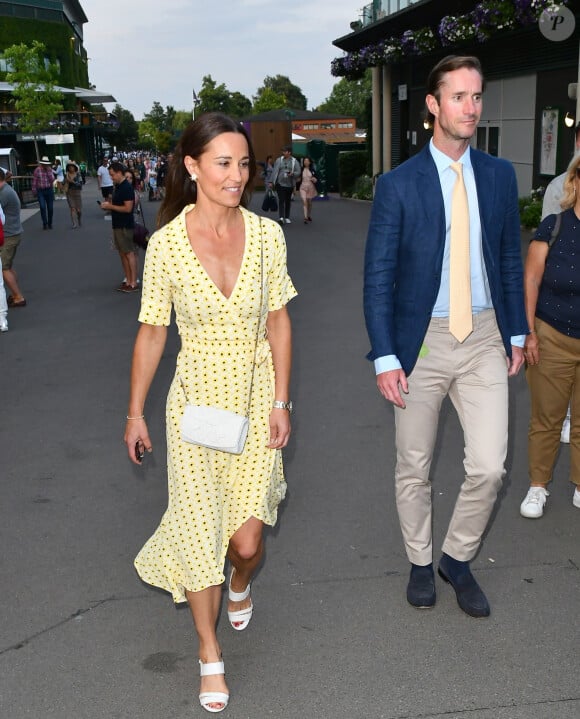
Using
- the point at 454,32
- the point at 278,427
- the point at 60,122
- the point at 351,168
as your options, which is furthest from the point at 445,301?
→ the point at 60,122

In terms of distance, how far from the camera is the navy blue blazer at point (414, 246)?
3.52m

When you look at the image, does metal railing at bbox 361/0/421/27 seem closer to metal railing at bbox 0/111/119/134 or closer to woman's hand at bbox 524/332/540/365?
woman's hand at bbox 524/332/540/365

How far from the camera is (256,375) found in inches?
130

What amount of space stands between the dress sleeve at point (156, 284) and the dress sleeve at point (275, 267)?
0.36 m

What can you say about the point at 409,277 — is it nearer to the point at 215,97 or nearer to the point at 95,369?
the point at 95,369

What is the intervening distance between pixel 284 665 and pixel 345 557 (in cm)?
99

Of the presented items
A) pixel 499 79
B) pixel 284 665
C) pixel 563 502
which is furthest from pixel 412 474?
pixel 499 79

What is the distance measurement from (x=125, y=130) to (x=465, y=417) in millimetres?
142309

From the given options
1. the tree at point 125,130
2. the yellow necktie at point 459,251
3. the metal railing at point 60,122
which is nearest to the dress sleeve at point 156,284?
the yellow necktie at point 459,251

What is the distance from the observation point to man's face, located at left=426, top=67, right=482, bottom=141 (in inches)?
136

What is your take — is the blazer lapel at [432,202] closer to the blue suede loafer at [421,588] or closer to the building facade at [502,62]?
the blue suede loafer at [421,588]

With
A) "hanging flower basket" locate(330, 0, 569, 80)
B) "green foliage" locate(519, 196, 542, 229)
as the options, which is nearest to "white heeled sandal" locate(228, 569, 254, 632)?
"green foliage" locate(519, 196, 542, 229)

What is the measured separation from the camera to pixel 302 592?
4.08 meters

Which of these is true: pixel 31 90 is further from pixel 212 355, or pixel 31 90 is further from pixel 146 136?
pixel 146 136
